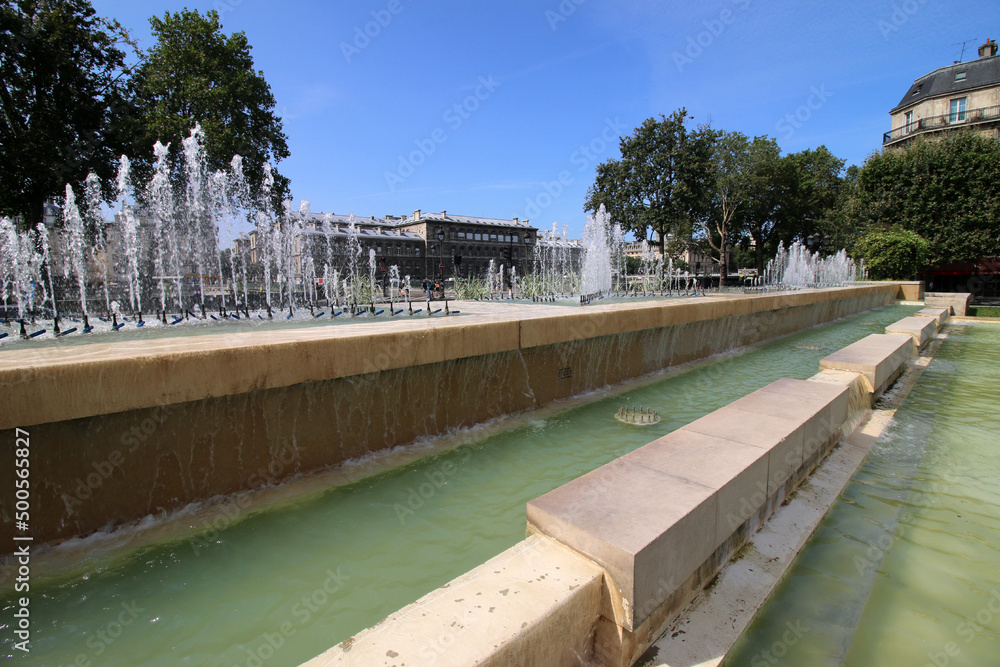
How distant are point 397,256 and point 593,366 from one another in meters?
75.4

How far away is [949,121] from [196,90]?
1956 inches

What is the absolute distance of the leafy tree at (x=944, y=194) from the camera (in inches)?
925

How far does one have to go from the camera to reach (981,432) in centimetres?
417

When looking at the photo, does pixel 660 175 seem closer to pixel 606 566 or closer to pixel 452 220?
pixel 606 566

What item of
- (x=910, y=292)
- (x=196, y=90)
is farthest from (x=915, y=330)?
(x=196, y=90)

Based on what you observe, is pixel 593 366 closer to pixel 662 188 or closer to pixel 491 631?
pixel 491 631

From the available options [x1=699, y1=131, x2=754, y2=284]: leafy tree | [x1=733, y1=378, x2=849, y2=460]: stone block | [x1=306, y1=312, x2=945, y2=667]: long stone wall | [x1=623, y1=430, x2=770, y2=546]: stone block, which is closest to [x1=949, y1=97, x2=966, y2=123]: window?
[x1=699, y1=131, x2=754, y2=284]: leafy tree

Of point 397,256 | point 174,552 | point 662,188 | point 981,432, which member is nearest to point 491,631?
point 174,552

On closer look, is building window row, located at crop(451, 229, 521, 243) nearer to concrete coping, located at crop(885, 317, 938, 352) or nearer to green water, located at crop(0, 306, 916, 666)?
concrete coping, located at crop(885, 317, 938, 352)

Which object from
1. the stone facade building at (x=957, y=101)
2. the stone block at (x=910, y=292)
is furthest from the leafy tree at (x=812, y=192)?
the stone block at (x=910, y=292)

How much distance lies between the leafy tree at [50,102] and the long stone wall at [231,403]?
18848 mm

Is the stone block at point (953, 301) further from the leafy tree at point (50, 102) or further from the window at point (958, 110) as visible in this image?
the leafy tree at point (50, 102)

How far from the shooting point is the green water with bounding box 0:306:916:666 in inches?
73.4

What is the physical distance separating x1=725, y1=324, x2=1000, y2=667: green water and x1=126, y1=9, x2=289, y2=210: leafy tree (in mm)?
23055
